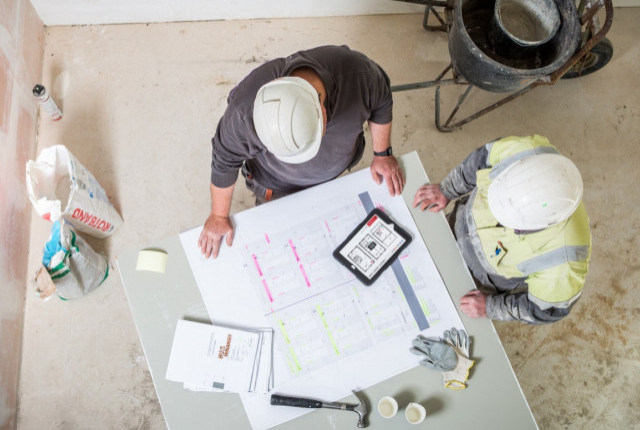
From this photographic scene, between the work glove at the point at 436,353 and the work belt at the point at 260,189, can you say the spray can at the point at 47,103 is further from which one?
the work glove at the point at 436,353

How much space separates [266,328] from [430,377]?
545 mm

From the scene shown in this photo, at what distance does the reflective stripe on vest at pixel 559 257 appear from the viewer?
3.94ft

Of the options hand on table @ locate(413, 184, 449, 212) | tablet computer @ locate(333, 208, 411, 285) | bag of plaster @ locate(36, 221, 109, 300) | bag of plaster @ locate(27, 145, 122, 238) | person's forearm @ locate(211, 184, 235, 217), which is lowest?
bag of plaster @ locate(36, 221, 109, 300)

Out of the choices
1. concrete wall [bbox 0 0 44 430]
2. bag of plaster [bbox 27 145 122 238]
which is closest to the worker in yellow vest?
bag of plaster [bbox 27 145 122 238]

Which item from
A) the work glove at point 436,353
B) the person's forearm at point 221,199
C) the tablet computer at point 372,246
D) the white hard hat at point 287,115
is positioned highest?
the white hard hat at point 287,115

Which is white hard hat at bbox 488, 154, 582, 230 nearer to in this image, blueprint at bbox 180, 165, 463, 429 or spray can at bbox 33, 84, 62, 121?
blueprint at bbox 180, 165, 463, 429

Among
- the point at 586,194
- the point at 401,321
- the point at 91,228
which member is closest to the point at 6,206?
the point at 91,228

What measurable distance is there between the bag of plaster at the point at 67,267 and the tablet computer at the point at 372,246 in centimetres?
121

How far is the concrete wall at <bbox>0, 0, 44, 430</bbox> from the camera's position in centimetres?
200

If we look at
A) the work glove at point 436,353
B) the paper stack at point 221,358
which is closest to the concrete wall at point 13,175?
the paper stack at point 221,358

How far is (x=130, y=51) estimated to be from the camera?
2.55 meters

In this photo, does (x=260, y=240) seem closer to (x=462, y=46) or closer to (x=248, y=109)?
(x=248, y=109)

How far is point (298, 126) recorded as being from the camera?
1071 millimetres

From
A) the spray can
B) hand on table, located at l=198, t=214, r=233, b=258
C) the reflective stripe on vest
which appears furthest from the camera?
the spray can
